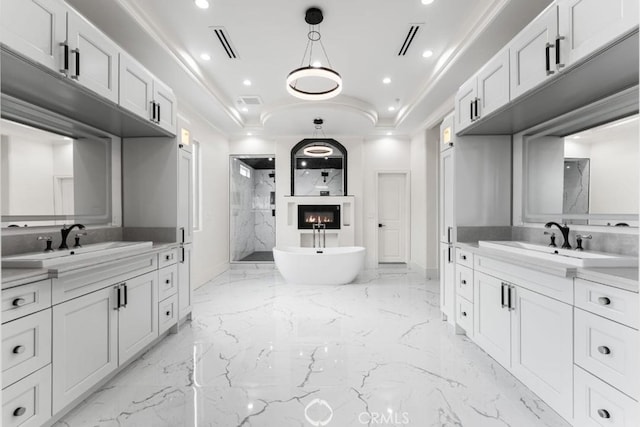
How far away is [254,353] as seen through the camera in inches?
104

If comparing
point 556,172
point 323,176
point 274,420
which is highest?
point 323,176

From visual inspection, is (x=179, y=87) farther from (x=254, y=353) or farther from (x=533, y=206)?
(x=533, y=206)

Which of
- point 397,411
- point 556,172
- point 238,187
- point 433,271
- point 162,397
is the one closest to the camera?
point 397,411

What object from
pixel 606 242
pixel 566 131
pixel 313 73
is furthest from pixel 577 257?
pixel 313 73

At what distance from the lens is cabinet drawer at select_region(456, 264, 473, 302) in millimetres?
2801

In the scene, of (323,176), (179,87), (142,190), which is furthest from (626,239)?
(323,176)

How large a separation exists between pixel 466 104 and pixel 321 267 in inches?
120

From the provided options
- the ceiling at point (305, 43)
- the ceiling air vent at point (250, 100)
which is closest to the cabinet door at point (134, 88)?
the ceiling at point (305, 43)

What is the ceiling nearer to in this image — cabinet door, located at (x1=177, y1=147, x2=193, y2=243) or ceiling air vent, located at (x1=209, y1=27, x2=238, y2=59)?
ceiling air vent, located at (x1=209, y1=27, x2=238, y2=59)

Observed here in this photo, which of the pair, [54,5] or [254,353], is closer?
[54,5]

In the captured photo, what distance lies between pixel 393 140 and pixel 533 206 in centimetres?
403

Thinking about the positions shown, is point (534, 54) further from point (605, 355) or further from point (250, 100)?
point (250, 100)

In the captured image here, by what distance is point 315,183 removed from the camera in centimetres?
709
